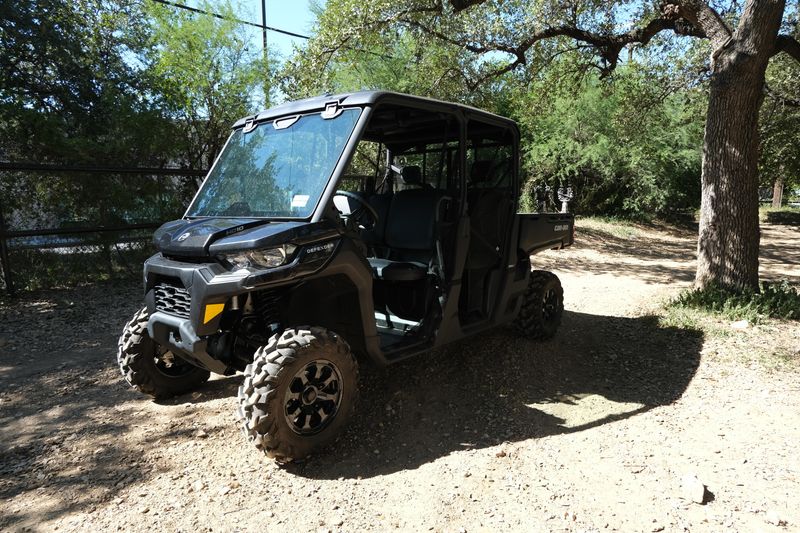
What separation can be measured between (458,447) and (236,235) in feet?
6.33

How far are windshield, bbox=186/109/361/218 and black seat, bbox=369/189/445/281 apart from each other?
3.34ft

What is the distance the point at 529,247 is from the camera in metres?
4.95

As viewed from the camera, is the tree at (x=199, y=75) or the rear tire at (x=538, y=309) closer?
the rear tire at (x=538, y=309)

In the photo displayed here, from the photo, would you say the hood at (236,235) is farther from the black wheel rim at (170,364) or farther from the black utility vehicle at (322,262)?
the black wheel rim at (170,364)

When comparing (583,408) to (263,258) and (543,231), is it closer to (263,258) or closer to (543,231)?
(543,231)

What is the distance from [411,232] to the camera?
4.49m

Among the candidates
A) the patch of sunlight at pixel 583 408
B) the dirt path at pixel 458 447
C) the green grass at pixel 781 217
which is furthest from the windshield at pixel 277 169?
the green grass at pixel 781 217

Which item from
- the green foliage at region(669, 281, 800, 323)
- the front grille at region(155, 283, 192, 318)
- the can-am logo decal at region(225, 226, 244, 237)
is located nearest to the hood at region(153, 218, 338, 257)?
the can-am logo decal at region(225, 226, 244, 237)

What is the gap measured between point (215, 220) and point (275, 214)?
0.45m

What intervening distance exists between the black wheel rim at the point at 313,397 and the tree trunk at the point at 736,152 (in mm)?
5341

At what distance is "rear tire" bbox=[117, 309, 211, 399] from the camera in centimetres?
380

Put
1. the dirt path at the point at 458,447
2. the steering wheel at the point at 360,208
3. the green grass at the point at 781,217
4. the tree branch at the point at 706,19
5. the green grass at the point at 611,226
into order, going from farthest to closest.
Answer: the green grass at the point at 781,217, the green grass at the point at 611,226, the tree branch at the point at 706,19, the steering wheel at the point at 360,208, the dirt path at the point at 458,447

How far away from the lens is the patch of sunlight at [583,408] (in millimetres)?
3820

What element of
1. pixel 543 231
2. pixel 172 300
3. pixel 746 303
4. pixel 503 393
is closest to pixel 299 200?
pixel 172 300
